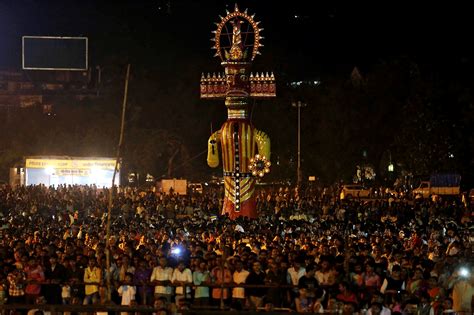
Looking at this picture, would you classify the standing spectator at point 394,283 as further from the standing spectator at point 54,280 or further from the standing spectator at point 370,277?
the standing spectator at point 54,280

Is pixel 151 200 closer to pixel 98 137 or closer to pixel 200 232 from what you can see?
pixel 200 232

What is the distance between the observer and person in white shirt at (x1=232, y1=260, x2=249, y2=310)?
14.9 meters

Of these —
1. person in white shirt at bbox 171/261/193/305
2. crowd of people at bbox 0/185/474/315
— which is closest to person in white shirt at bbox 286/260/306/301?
crowd of people at bbox 0/185/474/315

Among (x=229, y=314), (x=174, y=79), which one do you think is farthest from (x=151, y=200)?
(x=174, y=79)

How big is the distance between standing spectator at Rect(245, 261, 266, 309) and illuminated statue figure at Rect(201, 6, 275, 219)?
593 inches

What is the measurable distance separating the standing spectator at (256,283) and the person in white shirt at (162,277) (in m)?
1.15

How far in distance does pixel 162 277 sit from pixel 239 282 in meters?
1.22

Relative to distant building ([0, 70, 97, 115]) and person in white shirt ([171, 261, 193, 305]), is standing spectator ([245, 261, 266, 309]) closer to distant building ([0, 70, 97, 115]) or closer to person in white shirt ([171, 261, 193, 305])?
person in white shirt ([171, 261, 193, 305])

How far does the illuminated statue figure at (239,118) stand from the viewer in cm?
3073

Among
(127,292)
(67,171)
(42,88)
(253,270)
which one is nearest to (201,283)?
(253,270)

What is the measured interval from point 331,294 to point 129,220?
48.7 ft

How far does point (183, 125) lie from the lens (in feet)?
222

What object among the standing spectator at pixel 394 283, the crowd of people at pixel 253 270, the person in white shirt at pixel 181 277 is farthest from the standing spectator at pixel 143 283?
the standing spectator at pixel 394 283

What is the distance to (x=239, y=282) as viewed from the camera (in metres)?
15.2
